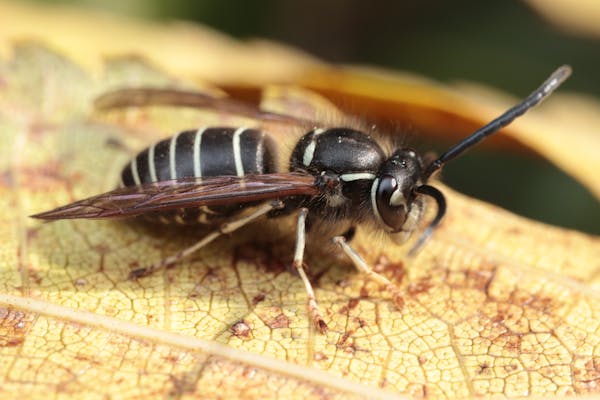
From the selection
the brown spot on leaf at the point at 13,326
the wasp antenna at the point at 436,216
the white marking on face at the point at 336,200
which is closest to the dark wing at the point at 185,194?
the white marking on face at the point at 336,200

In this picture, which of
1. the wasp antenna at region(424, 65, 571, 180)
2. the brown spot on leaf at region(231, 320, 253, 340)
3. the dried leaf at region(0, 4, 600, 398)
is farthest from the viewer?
the wasp antenna at region(424, 65, 571, 180)

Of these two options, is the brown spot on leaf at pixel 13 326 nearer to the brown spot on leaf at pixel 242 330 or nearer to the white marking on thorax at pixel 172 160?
the brown spot on leaf at pixel 242 330

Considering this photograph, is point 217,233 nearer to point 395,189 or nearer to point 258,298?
point 258,298

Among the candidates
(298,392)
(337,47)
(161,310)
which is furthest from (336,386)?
(337,47)

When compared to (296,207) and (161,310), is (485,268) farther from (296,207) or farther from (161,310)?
(161,310)

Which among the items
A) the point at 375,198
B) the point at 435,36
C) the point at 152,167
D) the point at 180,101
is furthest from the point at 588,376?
the point at 435,36

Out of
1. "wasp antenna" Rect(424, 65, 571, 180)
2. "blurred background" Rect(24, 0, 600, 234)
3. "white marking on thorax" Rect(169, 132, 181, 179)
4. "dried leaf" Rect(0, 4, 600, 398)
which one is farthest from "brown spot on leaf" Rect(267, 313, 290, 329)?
"blurred background" Rect(24, 0, 600, 234)

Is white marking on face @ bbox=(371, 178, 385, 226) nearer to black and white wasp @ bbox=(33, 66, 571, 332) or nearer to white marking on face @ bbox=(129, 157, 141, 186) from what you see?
black and white wasp @ bbox=(33, 66, 571, 332)
